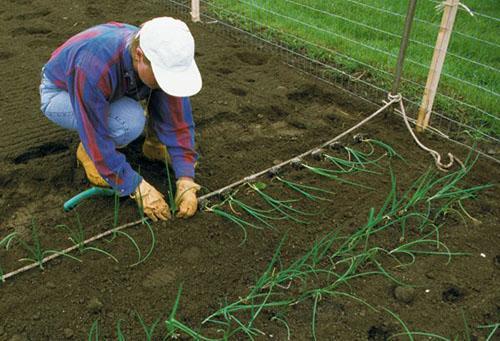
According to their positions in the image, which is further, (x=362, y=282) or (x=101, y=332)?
(x=362, y=282)

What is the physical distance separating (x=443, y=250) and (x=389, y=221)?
291mm

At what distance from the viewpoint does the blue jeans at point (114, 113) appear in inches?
106

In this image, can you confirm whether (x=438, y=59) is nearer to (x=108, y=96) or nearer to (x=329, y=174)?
(x=329, y=174)

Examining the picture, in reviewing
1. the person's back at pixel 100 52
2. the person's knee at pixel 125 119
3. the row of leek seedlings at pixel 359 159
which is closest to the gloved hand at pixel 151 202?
the person's knee at pixel 125 119

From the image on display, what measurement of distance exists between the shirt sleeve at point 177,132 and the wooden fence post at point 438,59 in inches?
60.9

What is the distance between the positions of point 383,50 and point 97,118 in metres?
2.75

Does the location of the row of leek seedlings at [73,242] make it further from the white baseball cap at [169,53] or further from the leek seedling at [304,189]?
the leek seedling at [304,189]

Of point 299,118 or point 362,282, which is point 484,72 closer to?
point 299,118

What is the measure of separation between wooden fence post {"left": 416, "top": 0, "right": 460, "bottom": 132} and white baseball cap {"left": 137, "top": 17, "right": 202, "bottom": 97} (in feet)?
5.56

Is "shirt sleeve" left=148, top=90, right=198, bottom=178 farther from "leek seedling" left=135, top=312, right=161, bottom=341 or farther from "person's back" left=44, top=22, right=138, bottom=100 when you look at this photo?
"leek seedling" left=135, top=312, right=161, bottom=341

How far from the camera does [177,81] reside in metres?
2.20

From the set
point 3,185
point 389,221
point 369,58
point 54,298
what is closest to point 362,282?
point 389,221

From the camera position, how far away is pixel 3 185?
2.98 meters

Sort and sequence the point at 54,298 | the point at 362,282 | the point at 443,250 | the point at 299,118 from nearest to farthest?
the point at 54,298
the point at 362,282
the point at 443,250
the point at 299,118
